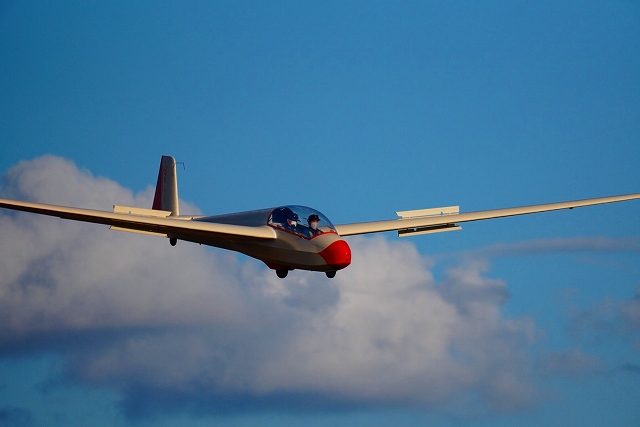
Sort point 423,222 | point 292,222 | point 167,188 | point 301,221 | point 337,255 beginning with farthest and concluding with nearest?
point 167,188 < point 423,222 < point 292,222 < point 301,221 < point 337,255

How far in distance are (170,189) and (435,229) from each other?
1819cm

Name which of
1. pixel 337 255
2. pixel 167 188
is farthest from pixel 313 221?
pixel 167 188

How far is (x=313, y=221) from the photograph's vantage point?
4150cm

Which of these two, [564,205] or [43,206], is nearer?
[43,206]

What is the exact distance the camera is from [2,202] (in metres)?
39.1

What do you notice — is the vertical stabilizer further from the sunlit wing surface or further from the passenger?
the passenger

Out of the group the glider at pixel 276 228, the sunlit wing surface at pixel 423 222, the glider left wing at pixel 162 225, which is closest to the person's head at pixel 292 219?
the glider at pixel 276 228

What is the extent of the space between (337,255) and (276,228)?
3967 mm

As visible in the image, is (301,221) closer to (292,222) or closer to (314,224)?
(292,222)

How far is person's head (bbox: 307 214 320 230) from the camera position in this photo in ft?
136

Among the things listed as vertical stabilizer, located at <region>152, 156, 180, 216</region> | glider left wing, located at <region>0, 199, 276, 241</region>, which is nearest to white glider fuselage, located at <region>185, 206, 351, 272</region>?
glider left wing, located at <region>0, 199, 276, 241</region>

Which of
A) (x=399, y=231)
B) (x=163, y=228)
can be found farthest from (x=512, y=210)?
(x=163, y=228)

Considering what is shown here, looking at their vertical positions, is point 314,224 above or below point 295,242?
above

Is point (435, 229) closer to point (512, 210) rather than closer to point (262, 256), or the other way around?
point (512, 210)
